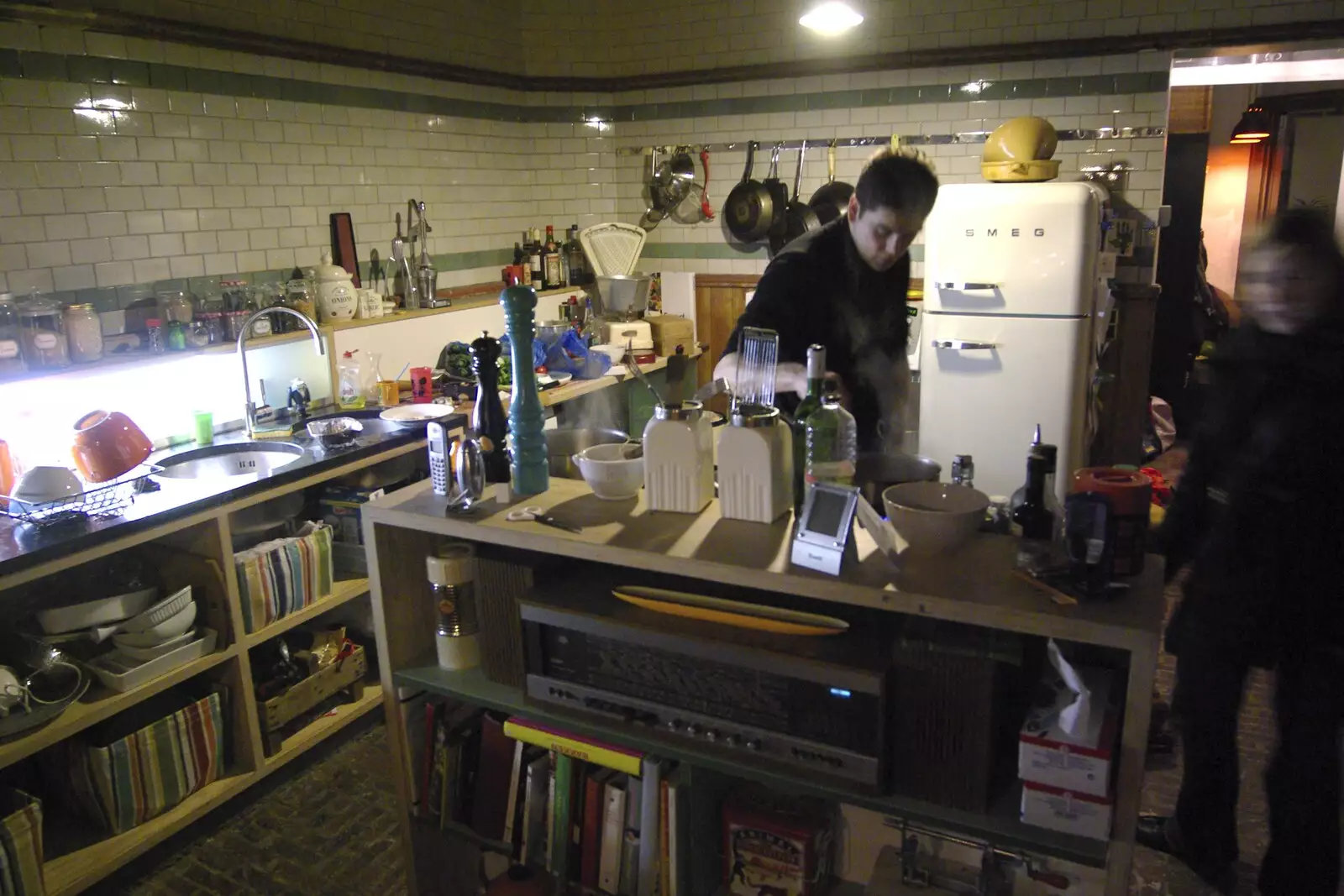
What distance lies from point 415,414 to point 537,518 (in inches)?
72.3

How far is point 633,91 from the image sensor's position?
525 cm

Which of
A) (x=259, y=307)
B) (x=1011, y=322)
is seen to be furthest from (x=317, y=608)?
(x=1011, y=322)

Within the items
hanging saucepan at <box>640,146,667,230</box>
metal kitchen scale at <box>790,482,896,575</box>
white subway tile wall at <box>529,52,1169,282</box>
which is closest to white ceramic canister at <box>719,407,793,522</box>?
metal kitchen scale at <box>790,482,896,575</box>

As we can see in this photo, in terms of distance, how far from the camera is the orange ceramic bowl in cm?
249

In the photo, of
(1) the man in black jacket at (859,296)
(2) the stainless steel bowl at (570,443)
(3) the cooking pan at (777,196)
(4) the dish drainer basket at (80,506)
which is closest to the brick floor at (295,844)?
(4) the dish drainer basket at (80,506)

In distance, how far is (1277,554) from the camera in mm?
1943

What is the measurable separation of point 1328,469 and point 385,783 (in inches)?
101

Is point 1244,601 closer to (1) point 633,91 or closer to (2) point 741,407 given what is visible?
(2) point 741,407

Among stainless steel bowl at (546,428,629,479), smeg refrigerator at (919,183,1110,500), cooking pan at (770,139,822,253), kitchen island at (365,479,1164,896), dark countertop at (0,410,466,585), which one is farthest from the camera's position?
cooking pan at (770,139,822,253)

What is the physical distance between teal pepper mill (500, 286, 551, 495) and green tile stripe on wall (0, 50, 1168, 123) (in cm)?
211

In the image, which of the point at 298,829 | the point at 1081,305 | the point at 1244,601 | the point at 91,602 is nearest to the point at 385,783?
the point at 298,829

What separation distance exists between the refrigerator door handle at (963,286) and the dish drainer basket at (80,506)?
3334 millimetres

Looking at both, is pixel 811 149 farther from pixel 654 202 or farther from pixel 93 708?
pixel 93 708

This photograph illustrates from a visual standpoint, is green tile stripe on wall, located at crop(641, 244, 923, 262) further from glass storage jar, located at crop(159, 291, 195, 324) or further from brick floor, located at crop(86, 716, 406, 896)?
brick floor, located at crop(86, 716, 406, 896)
